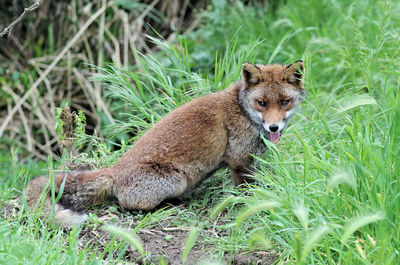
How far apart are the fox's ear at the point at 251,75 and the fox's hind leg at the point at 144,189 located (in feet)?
4.10

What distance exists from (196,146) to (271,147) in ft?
2.49

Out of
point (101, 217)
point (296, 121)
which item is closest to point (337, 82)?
point (296, 121)

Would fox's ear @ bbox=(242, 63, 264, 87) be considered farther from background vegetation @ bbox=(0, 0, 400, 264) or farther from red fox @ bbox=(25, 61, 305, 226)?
background vegetation @ bbox=(0, 0, 400, 264)

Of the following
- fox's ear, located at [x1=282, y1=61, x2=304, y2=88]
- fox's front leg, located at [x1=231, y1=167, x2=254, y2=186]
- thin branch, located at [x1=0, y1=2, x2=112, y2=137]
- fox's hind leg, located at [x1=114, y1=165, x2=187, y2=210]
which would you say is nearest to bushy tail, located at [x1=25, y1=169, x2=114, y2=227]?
fox's hind leg, located at [x1=114, y1=165, x2=187, y2=210]

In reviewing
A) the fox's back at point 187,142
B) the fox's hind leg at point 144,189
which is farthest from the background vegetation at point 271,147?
the fox's back at point 187,142

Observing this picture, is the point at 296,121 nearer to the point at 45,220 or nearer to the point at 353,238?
the point at 353,238

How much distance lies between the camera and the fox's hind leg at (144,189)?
4961 mm

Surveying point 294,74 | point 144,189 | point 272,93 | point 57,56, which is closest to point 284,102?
point 272,93

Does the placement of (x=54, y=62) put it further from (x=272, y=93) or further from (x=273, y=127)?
(x=273, y=127)

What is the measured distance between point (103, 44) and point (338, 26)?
4.34 meters

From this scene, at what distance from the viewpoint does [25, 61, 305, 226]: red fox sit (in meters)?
4.97

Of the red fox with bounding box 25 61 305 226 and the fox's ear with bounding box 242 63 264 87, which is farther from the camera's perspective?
the fox's ear with bounding box 242 63 264 87

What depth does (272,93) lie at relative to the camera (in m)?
5.19

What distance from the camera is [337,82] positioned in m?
8.05
